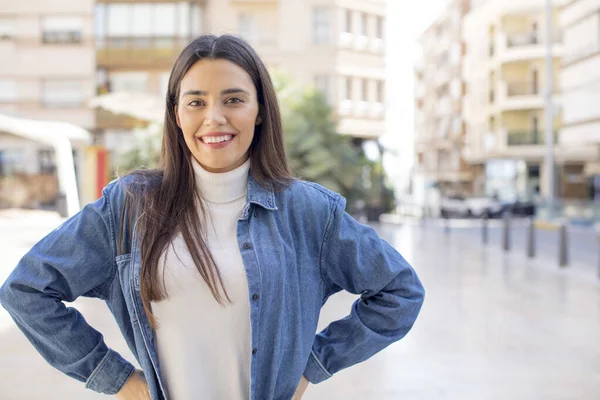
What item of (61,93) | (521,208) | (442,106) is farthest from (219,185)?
(442,106)

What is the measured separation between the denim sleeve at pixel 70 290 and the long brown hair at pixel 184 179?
0.26ft

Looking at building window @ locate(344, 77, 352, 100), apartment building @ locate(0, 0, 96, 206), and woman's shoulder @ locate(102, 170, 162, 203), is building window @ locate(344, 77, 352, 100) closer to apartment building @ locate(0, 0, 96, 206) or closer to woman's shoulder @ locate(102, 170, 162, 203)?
apartment building @ locate(0, 0, 96, 206)

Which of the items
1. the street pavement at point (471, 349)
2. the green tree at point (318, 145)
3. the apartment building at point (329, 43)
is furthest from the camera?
the apartment building at point (329, 43)

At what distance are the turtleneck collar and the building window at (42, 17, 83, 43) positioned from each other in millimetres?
36273

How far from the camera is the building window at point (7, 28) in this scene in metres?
36.3

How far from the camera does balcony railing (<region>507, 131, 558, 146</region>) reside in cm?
4469

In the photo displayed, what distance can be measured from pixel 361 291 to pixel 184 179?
586mm

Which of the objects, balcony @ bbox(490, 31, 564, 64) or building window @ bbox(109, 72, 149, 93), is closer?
building window @ bbox(109, 72, 149, 93)

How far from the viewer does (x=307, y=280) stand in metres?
2.20

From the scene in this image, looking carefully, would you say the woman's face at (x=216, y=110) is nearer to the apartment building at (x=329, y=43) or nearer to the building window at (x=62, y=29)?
the apartment building at (x=329, y=43)

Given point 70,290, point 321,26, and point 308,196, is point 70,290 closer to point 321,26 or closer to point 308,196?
point 308,196

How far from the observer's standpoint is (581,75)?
95.0 feet

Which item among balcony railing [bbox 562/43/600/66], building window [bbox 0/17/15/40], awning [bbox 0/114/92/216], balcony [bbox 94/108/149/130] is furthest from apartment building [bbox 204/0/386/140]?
awning [bbox 0/114/92/216]

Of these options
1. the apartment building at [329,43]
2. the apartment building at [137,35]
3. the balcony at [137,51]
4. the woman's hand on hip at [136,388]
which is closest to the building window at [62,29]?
the apartment building at [137,35]
